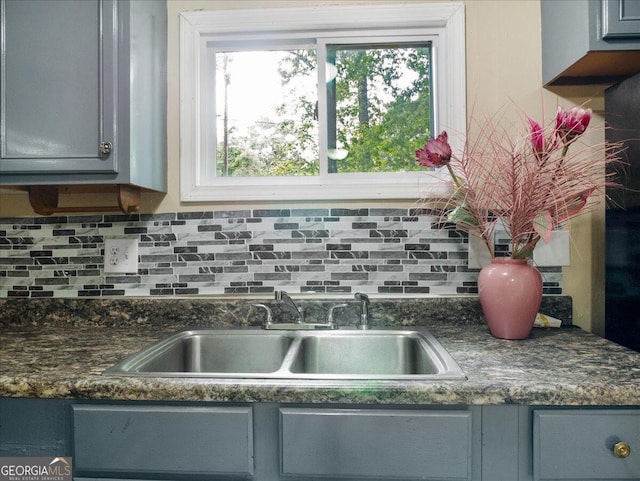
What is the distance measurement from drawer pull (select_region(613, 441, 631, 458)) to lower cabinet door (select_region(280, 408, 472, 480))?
0.94 feet

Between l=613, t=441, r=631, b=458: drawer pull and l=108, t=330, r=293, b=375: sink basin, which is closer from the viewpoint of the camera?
l=613, t=441, r=631, b=458: drawer pull

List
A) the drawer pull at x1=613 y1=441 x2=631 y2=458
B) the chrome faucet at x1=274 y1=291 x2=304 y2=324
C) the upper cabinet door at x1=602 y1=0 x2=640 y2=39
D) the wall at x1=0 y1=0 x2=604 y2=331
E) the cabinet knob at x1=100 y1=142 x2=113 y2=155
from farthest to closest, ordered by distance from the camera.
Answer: the wall at x1=0 y1=0 x2=604 y2=331
the chrome faucet at x1=274 y1=291 x2=304 y2=324
the cabinet knob at x1=100 y1=142 x2=113 y2=155
the upper cabinet door at x1=602 y1=0 x2=640 y2=39
the drawer pull at x1=613 y1=441 x2=631 y2=458

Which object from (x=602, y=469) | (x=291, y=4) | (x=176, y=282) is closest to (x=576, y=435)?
(x=602, y=469)

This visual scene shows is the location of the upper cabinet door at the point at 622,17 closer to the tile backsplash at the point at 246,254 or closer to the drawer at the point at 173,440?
the tile backsplash at the point at 246,254

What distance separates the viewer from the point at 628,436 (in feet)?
2.80

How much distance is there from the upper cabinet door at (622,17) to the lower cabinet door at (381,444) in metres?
1.09

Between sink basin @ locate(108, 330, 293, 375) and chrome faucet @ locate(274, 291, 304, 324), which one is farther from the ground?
chrome faucet @ locate(274, 291, 304, 324)

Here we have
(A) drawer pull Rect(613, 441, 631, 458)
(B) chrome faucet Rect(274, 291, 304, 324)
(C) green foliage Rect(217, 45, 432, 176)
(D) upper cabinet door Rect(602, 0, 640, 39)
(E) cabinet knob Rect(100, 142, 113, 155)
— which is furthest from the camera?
(C) green foliage Rect(217, 45, 432, 176)

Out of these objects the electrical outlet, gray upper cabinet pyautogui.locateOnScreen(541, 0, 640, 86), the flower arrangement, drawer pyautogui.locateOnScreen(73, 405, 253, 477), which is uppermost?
gray upper cabinet pyautogui.locateOnScreen(541, 0, 640, 86)

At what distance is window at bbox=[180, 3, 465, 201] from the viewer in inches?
60.5

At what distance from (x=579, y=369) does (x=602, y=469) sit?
0.20 metres

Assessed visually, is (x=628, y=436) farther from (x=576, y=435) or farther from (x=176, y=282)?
(x=176, y=282)

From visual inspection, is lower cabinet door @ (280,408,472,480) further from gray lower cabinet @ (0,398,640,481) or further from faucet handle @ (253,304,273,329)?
faucet handle @ (253,304,273,329)

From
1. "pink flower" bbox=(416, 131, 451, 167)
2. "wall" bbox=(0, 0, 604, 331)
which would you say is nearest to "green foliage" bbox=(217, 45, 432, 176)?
"wall" bbox=(0, 0, 604, 331)
